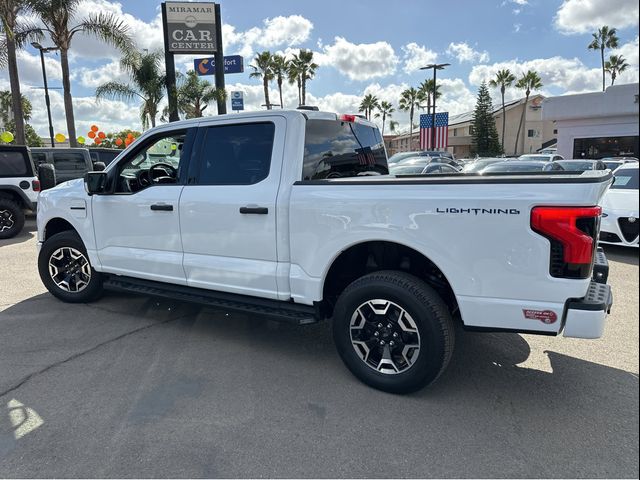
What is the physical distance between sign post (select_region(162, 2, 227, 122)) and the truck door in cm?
1634

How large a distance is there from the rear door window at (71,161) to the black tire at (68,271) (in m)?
8.62

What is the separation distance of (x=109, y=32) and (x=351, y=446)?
67.0ft

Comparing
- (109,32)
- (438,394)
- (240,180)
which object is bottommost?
(438,394)

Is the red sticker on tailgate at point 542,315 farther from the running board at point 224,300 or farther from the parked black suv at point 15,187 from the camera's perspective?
the parked black suv at point 15,187

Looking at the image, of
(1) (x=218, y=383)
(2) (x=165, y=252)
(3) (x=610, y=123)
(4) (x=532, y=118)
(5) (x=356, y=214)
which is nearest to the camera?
(5) (x=356, y=214)

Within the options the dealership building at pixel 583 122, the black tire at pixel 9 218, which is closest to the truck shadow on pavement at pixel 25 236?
the black tire at pixel 9 218

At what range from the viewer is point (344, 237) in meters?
3.22

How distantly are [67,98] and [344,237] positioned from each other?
20.1 metres

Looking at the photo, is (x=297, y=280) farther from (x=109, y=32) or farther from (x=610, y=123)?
(x=610, y=123)

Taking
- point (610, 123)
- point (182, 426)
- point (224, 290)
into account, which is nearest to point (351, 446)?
point (182, 426)

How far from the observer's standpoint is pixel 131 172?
4680mm

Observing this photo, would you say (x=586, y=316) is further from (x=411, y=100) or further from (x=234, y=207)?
(x=411, y=100)

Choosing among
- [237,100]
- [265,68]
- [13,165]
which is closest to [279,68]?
[265,68]

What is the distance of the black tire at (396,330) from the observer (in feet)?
9.80
